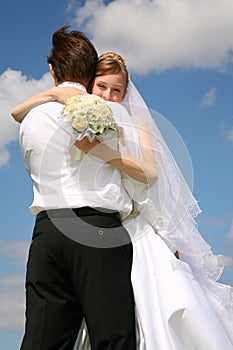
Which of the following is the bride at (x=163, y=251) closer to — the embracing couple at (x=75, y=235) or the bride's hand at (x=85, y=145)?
the bride's hand at (x=85, y=145)

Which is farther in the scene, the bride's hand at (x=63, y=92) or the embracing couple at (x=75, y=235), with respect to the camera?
the bride's hand at (x=63, y=92)

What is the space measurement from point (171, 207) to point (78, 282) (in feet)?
3.13

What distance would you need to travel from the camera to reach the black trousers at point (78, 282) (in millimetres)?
3139

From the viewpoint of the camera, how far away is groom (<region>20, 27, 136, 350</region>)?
3154 mm

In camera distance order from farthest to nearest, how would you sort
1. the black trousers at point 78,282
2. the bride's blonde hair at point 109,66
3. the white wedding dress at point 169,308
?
the bride's blonde hair at point 109,66 < the white wedding dress at point 169,308 < the black trousers at point 78,282

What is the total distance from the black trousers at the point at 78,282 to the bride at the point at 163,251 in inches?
7.1

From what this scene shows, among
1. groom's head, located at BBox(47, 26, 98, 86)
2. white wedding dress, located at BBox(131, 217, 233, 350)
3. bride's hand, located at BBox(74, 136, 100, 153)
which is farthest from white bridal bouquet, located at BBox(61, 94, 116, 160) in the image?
white wedding dress, located at BBox(131, 217, 233, 350)

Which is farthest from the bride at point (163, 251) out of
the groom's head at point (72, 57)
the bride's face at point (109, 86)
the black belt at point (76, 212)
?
the black belt at point (76, 212)

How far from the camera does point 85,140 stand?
3.30 m

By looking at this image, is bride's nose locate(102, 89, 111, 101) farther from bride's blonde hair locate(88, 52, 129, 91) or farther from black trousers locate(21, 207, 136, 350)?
black trousers locate(21, 207, 136, 350)

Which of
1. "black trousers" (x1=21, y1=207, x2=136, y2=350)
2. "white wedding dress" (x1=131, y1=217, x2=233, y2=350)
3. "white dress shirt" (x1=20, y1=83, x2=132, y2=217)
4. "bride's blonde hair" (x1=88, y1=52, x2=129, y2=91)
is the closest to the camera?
"black trousers" (x1=21, y1=207, x2=136, y2=350)

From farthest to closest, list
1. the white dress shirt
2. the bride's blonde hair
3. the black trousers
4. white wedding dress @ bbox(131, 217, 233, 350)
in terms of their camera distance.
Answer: the bride's blonde hair → white wedding dress @ bbox(131, 217, 233, 350) → the white dress shirt → the black trousers

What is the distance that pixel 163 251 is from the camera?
3.63m

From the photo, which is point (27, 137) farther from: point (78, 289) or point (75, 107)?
point (78, 289)
